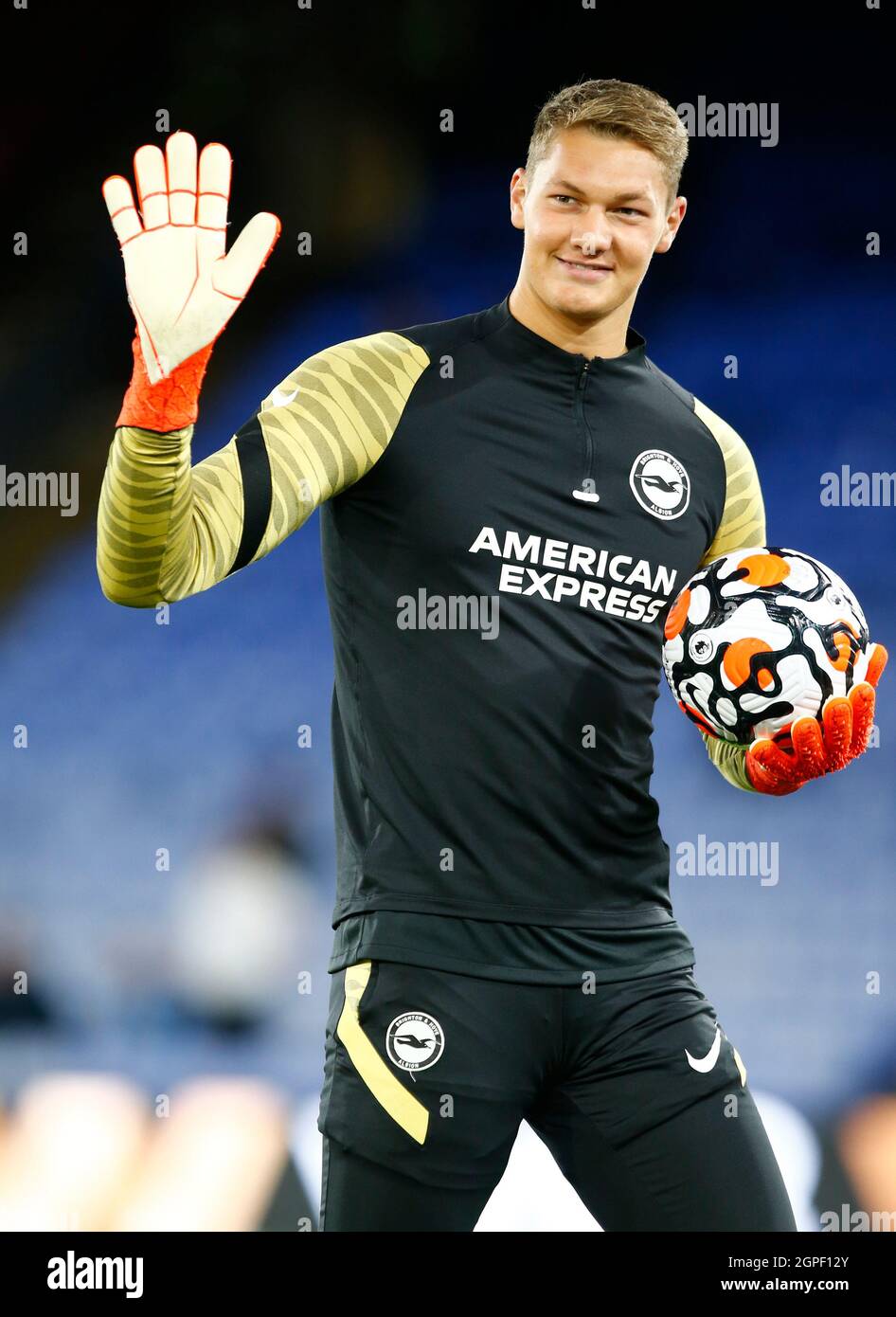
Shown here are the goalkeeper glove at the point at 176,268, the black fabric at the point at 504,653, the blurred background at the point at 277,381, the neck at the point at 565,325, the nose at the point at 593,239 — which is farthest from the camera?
the blurred background at the point at 277,381

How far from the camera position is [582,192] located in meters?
2.22

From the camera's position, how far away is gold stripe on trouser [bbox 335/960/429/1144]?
1926mm

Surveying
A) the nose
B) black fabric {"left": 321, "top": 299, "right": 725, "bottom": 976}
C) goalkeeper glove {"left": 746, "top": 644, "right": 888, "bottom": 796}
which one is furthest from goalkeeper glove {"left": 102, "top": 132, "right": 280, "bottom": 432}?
goalkeeper glove {"left": 746, "top": 644, "right": 888, "bottom": 796}

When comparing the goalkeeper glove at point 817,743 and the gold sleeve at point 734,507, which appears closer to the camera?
the goalkeeper glove at point 817,743

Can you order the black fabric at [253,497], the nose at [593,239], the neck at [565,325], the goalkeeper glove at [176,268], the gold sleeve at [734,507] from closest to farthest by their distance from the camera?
the goalkeeper glove at [176,268], the black fabric at [253,497], the nose at [593,239], the neck at [565,325], the gold sleeve at [734,507]

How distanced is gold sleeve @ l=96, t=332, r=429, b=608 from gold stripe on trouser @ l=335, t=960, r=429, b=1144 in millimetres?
543

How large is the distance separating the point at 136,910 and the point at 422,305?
1.71 meters

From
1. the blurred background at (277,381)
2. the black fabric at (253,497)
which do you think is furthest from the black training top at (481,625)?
the blurred background at (277,381)

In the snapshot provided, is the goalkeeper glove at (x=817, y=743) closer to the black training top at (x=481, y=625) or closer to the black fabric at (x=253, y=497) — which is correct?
the black training top at (x=481, y=625)

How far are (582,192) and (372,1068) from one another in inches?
48.3

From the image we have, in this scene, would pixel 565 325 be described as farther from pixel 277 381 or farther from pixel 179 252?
pixel 277 381

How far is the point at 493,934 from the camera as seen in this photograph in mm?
2006

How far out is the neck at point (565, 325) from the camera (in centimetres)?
229

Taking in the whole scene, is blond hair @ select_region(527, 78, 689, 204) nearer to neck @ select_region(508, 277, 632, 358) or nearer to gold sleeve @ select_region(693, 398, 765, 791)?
neck @ select_region(508, 277, 632, 358)
